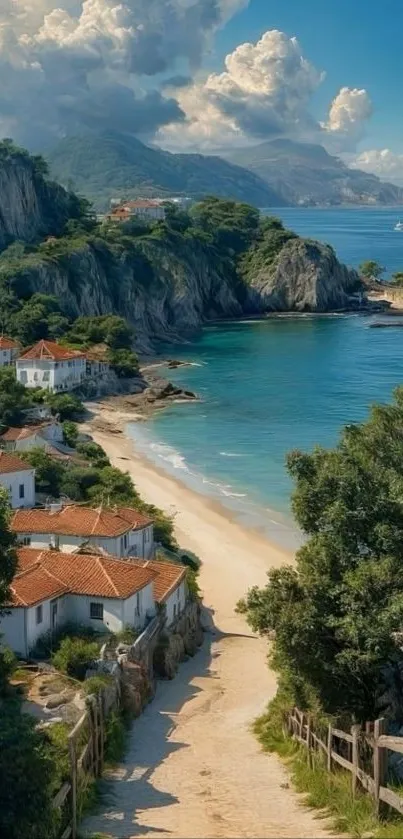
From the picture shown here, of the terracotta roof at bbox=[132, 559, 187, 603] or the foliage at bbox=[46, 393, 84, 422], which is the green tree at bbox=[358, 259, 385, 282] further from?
the terracotta roof at bbox=[132, 559, 187, 603]

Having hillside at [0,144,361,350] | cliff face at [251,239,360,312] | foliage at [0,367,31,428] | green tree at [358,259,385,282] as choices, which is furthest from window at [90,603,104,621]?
green tree at [358,259,385,282]

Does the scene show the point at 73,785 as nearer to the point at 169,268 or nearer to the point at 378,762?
the point at 378,762

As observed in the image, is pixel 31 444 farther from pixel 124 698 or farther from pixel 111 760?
pixel 111 760

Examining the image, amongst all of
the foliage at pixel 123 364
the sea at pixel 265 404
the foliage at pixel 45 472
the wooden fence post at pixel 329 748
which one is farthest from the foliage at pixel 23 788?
the foliage at pixel 123 364

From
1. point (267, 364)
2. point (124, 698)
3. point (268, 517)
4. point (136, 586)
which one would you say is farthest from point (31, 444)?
point (267, 364)

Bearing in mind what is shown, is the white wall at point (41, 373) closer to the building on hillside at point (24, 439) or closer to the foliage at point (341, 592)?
the building on hillside at point (24, 439)

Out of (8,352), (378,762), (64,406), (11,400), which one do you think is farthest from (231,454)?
(378,762)

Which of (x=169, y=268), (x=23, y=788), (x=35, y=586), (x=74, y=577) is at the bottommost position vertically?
(x=74, y=577)
